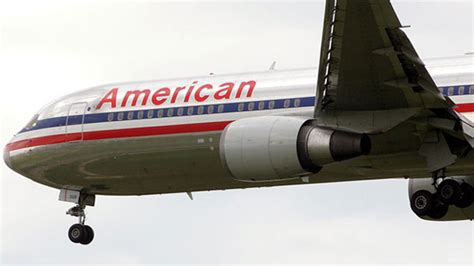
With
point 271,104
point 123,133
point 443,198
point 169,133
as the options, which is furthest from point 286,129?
point 123,133

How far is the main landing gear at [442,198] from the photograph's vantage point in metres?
33.2

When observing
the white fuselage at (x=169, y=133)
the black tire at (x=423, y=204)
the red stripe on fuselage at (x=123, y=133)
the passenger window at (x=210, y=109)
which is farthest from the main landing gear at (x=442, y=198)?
the passenger window at (x=210, y=109)

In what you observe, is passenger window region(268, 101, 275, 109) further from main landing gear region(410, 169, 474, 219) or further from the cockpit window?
the cockpit window

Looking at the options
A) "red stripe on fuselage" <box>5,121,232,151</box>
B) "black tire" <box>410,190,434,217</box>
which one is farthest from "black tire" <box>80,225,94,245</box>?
"black tire" <box>410,190,434,217</box>

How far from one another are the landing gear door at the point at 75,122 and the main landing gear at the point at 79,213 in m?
1.91

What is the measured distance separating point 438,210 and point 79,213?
958 centimetres

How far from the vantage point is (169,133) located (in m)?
34.8

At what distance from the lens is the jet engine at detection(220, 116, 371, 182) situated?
99.8 ft

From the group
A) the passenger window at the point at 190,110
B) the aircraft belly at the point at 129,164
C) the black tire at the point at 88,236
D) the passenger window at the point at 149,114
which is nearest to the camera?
the aircraft belly at the point at 129,164

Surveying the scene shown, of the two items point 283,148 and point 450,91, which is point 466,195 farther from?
point 283,148

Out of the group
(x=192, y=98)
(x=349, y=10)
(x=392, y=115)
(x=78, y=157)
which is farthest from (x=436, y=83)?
(x=78, y=157)

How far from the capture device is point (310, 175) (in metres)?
31.9

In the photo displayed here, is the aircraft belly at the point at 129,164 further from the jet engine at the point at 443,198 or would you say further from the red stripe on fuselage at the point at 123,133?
the jet engine at the point at 443,198

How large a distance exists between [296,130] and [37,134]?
9.67 meters
